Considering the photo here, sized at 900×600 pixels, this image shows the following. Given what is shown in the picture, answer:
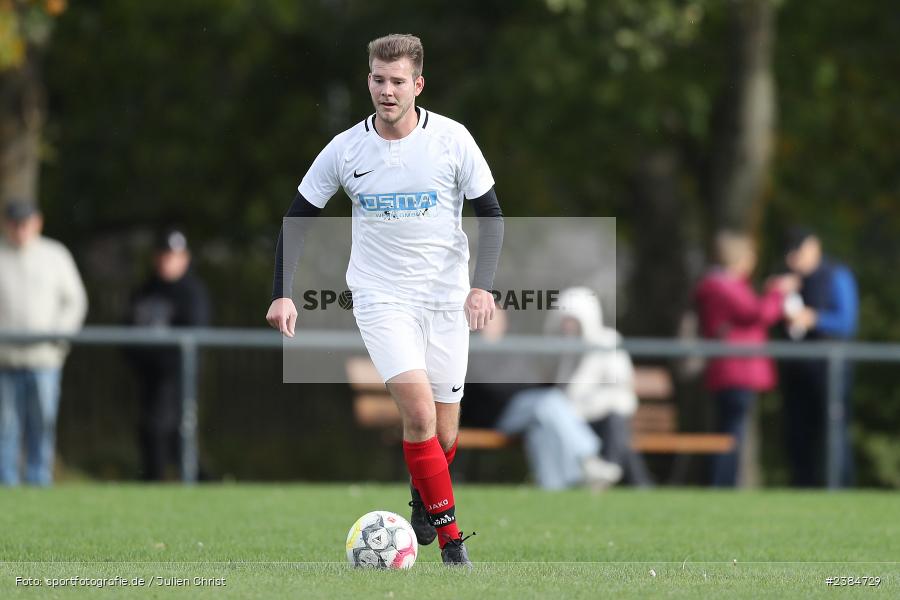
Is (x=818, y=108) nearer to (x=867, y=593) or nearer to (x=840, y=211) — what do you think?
(x=840, y=211)

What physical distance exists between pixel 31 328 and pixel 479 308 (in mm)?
7226

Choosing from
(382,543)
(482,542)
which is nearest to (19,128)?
(482,542)

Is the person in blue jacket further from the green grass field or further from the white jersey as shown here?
the white jersey

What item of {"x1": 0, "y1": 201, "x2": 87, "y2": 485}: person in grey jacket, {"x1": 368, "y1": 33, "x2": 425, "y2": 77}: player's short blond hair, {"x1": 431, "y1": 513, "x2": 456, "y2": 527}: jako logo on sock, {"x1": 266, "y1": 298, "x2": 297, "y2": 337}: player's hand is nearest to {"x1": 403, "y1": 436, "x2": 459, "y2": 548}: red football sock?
{"x1": 431, "y1": 513, "x2": 456, "y2": 527}: jako logo on sock

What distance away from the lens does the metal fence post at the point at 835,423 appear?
1350 centimetres

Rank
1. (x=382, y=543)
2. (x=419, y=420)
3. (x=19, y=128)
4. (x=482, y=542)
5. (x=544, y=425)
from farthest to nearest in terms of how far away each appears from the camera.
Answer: (x=19, y=128) < (x=544, y=425) < (x=482, y=542) < (x=419, y=420) < (x=382, y=543)

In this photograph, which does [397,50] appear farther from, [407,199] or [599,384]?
[599,384]

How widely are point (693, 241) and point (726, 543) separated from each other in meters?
14.9

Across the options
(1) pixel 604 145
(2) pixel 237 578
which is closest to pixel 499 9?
(1) pixel 604 145

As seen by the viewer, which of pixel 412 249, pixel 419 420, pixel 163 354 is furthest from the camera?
pixel 163 354

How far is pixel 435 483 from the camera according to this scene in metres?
7.09

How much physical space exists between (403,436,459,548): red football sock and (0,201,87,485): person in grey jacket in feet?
21.0

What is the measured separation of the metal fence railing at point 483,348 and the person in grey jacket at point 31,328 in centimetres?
28

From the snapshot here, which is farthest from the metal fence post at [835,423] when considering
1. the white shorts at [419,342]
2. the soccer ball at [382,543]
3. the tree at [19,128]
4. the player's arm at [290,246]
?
the tree at [19,128]
